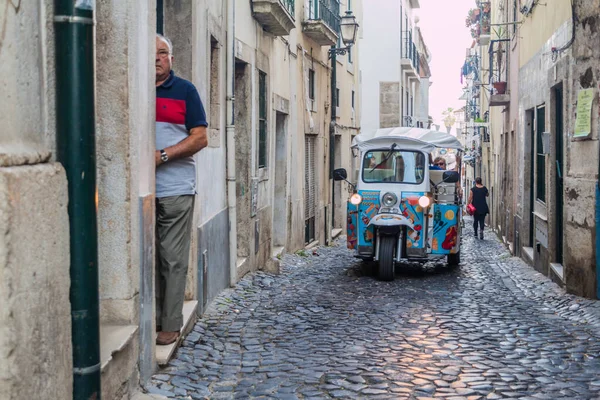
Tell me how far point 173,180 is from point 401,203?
6.97 metres

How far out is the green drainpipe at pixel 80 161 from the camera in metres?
3.37

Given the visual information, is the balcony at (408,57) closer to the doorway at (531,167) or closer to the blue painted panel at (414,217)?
the doorway at (531,167)

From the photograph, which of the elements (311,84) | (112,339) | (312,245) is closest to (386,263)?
(312,245)

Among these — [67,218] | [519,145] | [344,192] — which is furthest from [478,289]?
[344,192]

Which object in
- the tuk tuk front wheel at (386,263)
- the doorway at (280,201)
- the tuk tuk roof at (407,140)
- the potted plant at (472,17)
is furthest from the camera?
the potted plant at (472,17)

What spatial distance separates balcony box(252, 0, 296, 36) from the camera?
37.5ft

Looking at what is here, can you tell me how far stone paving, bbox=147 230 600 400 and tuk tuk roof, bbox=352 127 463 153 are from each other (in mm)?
2639

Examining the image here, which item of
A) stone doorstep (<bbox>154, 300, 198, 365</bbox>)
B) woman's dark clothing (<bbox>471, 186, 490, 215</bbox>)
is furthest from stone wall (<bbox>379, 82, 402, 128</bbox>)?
stone doorstep (<bbox>154, 300, 198, 365</bbox>)

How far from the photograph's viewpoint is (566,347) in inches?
256

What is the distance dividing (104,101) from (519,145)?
1291 centimetres

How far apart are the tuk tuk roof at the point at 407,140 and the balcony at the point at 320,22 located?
13.0ft

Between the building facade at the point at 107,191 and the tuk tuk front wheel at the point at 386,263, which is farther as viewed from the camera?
the tuk tuk front wheel at the point at 386,263

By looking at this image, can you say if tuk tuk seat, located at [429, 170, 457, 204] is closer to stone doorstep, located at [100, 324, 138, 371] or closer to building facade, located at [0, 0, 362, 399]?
building facade, located at [0, 0, 362, 399]

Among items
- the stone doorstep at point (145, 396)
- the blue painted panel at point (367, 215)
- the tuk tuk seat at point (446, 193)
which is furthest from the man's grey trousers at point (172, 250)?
the tuk tuk seat at point (446, 193)
